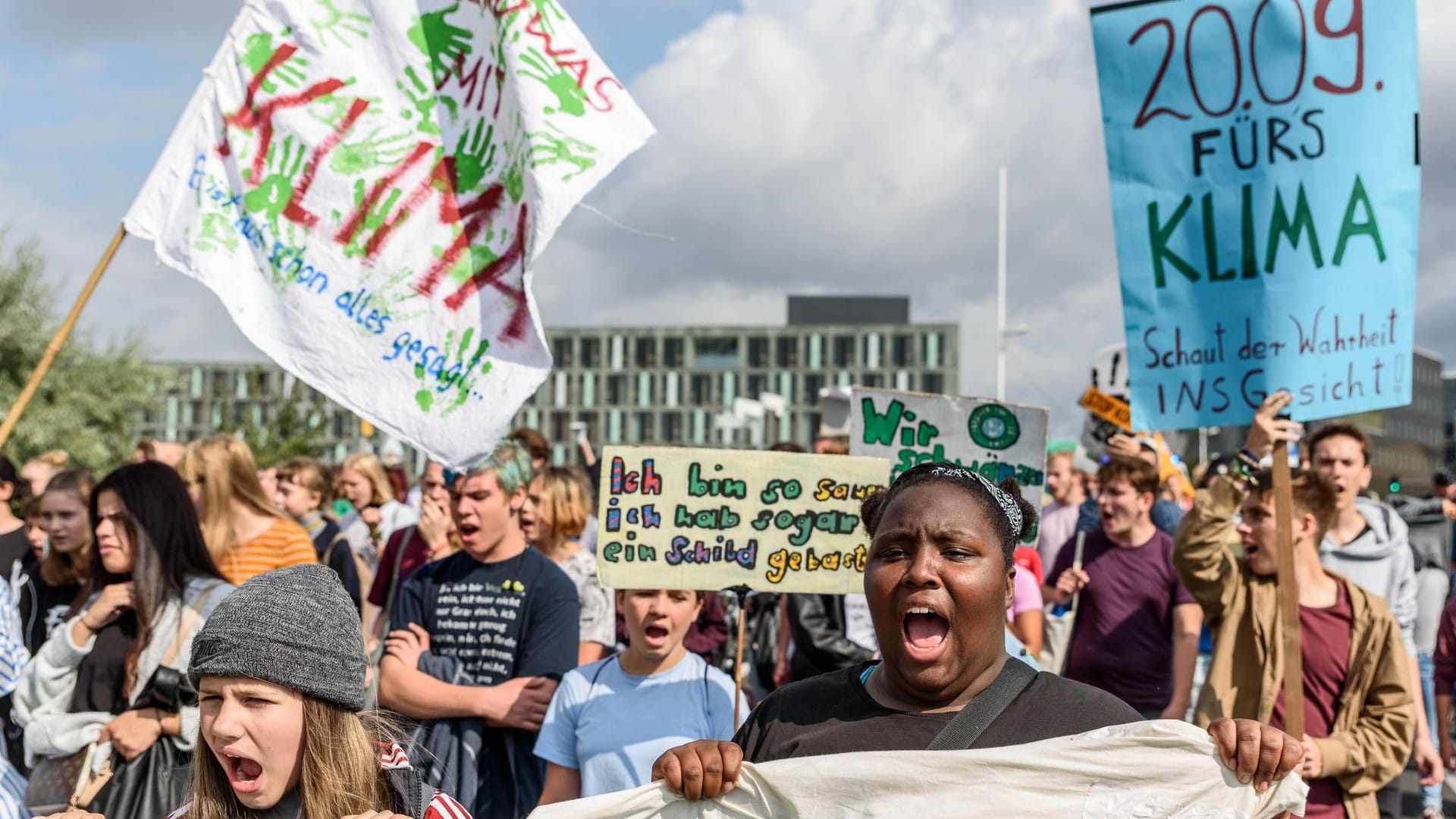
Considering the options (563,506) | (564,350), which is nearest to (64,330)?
(563,506)

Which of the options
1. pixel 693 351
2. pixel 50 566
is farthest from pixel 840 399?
pixel 693 351

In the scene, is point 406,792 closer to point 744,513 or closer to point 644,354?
point 744,513

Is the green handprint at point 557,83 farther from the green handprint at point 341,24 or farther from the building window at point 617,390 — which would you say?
the building window at point 617,390

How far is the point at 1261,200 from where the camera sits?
445 cm

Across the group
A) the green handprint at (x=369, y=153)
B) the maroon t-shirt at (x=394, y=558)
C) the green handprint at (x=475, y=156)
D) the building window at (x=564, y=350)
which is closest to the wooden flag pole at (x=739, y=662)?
the green handprint at (x=475, y=156)

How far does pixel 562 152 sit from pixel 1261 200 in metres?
2.34

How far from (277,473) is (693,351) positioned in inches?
4251

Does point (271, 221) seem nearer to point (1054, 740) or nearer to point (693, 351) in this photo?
point (1054, 740)

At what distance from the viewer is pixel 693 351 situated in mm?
116250

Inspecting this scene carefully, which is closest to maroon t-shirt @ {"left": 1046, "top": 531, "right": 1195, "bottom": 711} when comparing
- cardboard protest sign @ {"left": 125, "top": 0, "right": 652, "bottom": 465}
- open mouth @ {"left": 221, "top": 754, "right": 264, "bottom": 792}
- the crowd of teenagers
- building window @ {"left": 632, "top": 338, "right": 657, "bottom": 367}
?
the crowd of teenagers

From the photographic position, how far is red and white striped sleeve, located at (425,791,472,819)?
2.38m

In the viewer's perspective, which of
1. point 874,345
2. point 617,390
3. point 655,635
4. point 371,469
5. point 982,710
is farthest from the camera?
point 617,390

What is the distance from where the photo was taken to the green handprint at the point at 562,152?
4281mm

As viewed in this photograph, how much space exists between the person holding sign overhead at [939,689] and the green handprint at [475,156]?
8.36 ft
